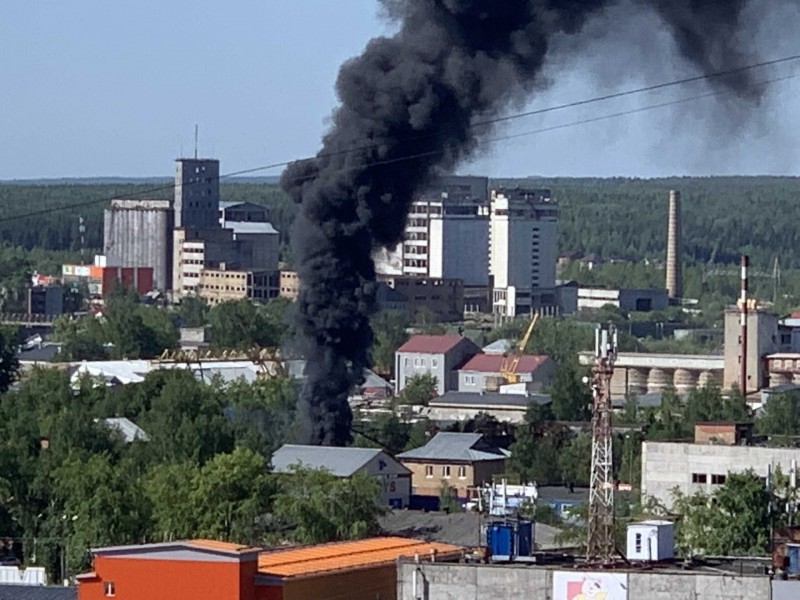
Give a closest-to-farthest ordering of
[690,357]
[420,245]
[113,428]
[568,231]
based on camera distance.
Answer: [113,428] → [690,357] → [420,245] → [568,231]

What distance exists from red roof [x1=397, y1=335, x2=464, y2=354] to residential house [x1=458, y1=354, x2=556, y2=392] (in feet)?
2.87

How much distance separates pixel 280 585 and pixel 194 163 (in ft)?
435

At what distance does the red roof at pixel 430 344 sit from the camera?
9244 centimetres

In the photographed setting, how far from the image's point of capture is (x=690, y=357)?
305 feet

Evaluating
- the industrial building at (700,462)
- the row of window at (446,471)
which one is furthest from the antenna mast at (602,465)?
the row of window at (446,471)

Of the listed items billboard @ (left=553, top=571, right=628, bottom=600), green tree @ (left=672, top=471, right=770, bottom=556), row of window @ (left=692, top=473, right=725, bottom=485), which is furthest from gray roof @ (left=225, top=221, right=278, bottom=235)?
billboard @ (left=553, top=571, right=628, bottom=600)

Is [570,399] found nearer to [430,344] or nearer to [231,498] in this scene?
[430,344]

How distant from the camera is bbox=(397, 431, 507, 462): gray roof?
5719 cm

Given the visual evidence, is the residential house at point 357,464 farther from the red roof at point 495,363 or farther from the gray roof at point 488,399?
the red roof at point 495,363

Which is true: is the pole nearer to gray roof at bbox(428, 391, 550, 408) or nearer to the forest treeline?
gray roof at bbox(428, 391, 550, 408)

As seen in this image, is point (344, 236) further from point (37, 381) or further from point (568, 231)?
point (568, 231)

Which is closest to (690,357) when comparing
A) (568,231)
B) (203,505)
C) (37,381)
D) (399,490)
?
(37,381)

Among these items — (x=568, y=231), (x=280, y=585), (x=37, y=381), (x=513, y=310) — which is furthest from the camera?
(x=568, y=231)

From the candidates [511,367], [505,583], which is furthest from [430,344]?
[505,583]
